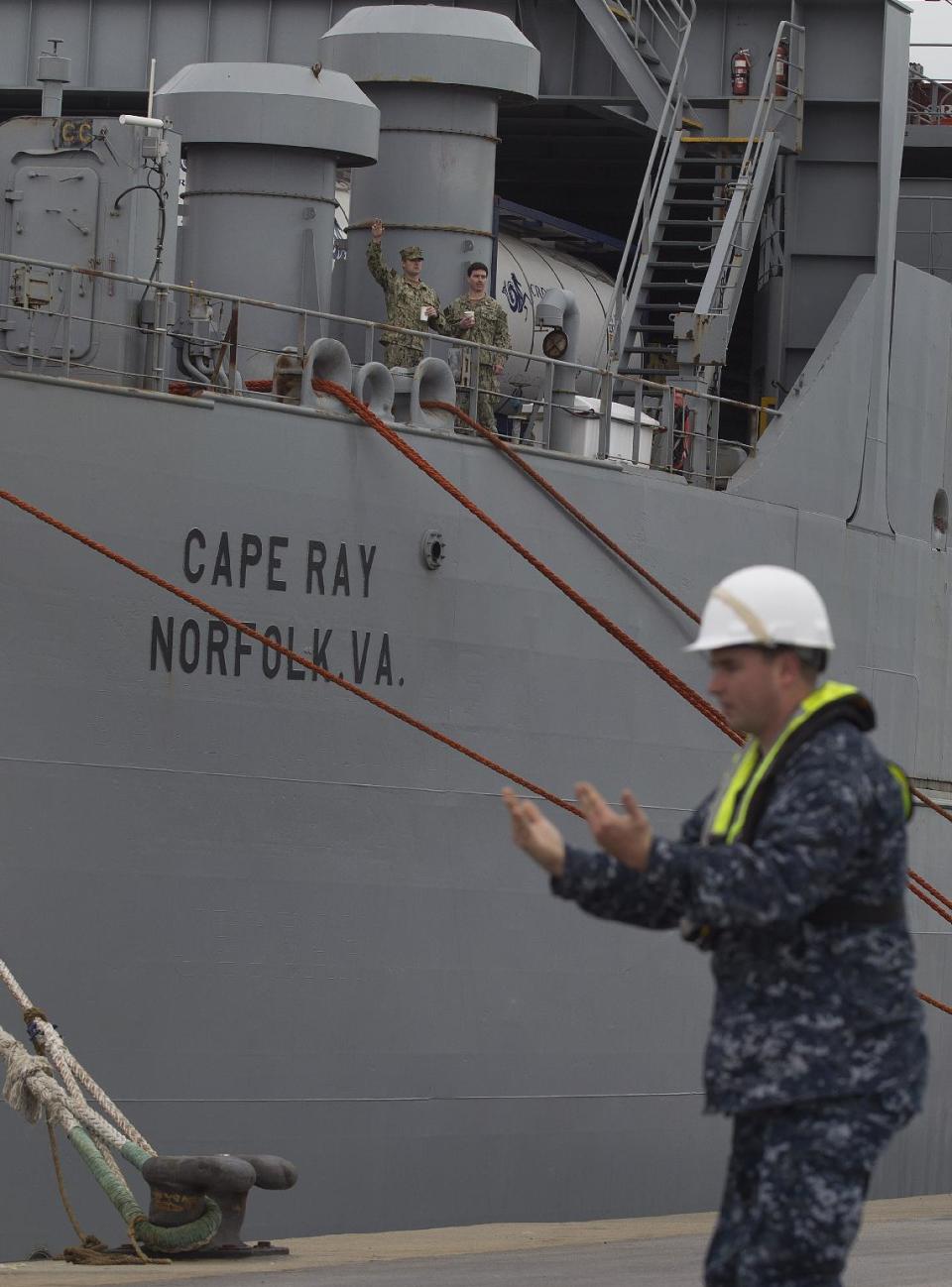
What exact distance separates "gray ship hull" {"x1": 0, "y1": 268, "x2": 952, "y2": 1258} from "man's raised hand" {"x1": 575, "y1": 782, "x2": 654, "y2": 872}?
7063 mm

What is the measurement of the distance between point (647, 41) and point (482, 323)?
12.8ft

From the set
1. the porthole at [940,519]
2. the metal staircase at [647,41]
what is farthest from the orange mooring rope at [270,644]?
the metal staircase at [647,41]

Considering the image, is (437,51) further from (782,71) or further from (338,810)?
(338,810)

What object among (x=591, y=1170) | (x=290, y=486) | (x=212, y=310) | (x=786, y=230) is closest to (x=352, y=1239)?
(x=591, y=1170)

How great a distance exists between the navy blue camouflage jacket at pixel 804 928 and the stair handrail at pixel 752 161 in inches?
434

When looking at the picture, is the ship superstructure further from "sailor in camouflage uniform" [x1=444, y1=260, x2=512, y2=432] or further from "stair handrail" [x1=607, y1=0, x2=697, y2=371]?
"sailor in camouflage uniform" [x1=444, y1=260, x2=512, y2=432]

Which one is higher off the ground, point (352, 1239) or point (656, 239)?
point (656, 239)

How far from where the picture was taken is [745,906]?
4020 mm

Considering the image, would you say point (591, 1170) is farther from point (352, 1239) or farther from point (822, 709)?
point (822, 709)

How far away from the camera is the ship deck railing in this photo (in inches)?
452

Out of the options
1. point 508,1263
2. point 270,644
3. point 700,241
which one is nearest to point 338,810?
point 270,644

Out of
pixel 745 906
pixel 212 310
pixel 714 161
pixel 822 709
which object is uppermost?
pixel 714 161

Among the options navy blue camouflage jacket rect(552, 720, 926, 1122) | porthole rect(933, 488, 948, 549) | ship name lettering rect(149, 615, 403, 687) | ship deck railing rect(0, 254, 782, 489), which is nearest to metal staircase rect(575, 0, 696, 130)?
ship deck railing rect(0, 254, 782, 489)

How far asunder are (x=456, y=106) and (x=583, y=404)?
7.52 ft
